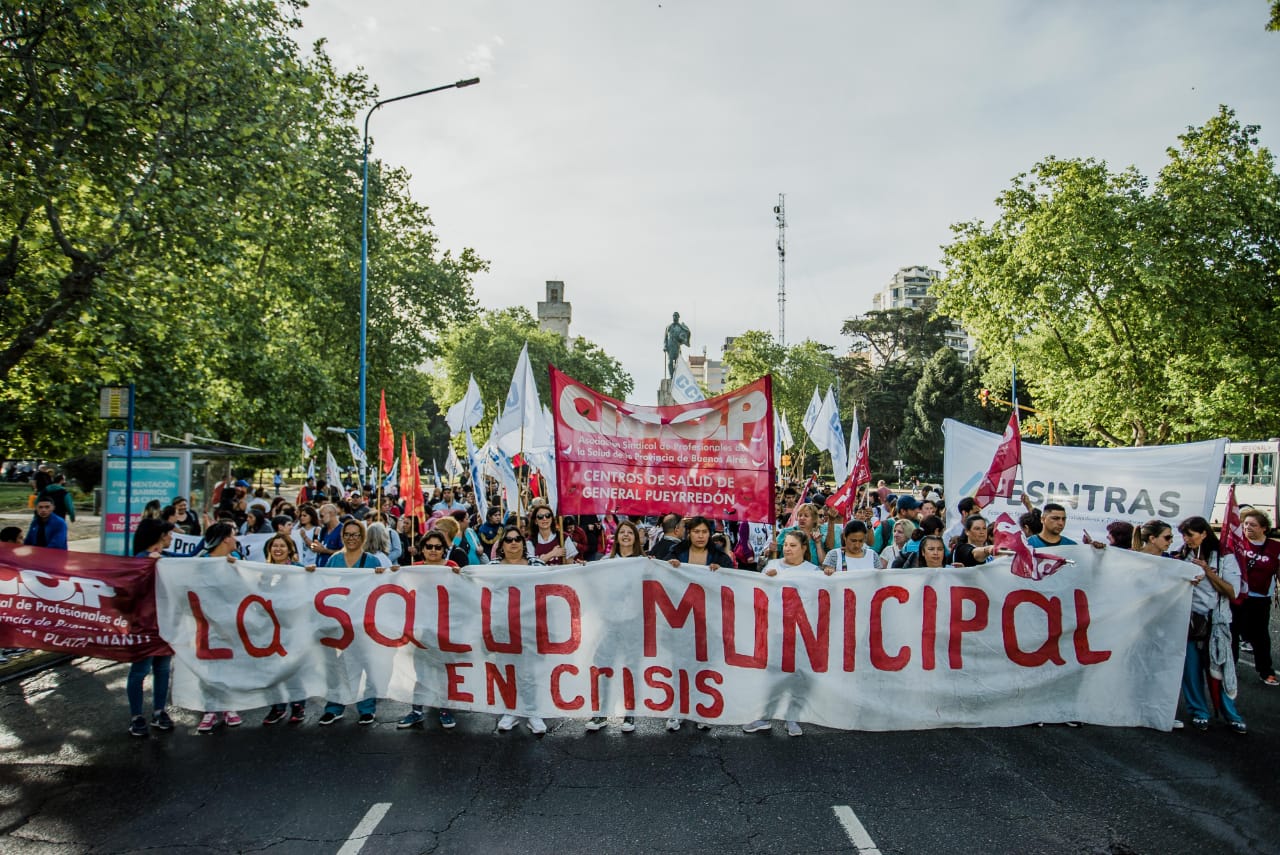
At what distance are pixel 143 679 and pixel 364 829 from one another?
2.71 meters

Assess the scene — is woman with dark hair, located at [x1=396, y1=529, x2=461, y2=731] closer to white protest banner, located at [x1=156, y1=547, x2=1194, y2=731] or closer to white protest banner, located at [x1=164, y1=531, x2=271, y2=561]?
white protest banner, located at [x1=156, y1=547, x2=1194, y2=731]

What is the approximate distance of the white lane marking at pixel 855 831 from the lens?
13.6 feet

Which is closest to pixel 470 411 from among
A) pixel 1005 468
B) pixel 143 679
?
pixel 143 679

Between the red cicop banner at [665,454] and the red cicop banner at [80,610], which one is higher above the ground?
the red cicop banner at [665,454]

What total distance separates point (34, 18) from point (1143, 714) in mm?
13718

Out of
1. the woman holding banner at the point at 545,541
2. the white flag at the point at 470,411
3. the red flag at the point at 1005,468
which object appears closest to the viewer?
the woman holding banner at the point at 545,541

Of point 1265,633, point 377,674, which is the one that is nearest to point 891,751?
point 377,674

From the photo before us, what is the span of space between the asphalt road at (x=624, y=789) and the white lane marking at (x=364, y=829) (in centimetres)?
1

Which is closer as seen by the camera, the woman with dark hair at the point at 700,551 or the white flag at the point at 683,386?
the woman with dark hair at the point at 700,551

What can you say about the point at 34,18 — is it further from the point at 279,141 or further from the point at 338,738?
the point at 338,738

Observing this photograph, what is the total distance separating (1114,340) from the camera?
86.1 ft

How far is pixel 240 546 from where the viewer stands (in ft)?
26.8

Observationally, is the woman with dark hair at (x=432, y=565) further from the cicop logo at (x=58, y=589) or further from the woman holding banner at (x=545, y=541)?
the cicop logo at (x=58, y=589)

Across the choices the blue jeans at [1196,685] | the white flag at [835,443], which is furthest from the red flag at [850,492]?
the blue jeans at [1196,685]
